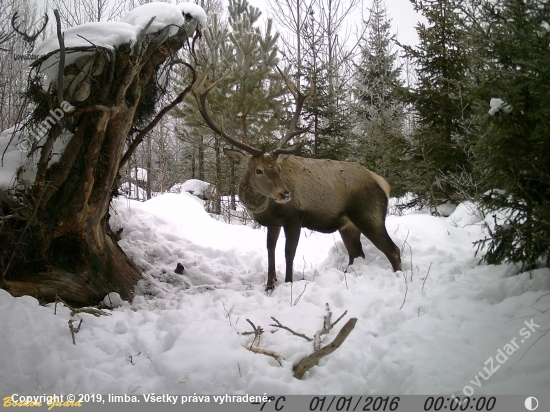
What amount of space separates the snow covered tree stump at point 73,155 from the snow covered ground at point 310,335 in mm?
504

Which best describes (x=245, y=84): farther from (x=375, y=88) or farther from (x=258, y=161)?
(x=375, y=88)

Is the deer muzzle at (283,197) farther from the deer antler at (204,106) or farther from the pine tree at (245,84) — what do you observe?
the pine tree at (245,84)

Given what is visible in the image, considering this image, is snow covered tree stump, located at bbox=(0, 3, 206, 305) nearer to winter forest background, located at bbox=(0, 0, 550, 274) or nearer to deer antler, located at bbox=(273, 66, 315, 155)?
winter forest background, located at bbox=(0, 0, 550, 274)

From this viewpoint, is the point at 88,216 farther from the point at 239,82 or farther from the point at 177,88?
the point at 177,88

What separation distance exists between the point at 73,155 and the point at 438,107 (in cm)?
806

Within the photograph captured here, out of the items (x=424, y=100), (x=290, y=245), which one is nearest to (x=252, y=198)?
(x=290, y=245)

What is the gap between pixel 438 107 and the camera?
9.20 meters

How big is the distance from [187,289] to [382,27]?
2053 cm

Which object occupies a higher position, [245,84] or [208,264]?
[245,84]

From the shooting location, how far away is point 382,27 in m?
21.1

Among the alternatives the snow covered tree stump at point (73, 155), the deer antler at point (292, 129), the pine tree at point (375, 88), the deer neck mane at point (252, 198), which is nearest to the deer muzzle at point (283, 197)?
the deer neck mane at point (252, 198)

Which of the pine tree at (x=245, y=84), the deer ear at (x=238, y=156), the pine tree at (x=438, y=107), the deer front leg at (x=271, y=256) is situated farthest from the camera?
the pine tree at (x=245, y=84)

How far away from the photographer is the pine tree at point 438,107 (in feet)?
29.1

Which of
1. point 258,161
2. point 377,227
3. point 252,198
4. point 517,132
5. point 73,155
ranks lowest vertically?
point 377,227
